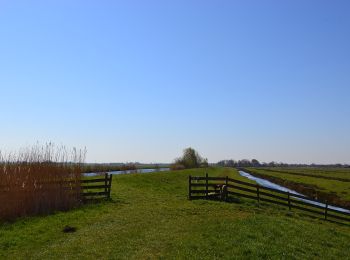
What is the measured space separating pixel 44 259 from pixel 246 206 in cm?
1566

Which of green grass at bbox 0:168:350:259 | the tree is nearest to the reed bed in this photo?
green grass at bbox 0:168:350:259

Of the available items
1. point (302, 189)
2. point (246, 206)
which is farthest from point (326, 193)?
point (246, 206)

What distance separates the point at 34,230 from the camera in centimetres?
1574

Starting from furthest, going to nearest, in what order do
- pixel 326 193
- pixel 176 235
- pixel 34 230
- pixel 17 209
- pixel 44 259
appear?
pixel 326 193, pixel 17 209, pixel 34 230, pixel 176 235, pixel 44 259

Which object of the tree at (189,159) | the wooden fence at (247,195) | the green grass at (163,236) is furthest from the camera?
the tree at (189,159)

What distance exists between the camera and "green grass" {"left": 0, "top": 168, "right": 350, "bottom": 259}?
12.1 m

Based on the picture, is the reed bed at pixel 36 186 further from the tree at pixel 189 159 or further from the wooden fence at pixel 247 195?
the tree at pixel 189 159

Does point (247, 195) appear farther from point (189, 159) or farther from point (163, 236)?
point (189, 159)

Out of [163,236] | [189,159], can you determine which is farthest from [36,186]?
[189,159]

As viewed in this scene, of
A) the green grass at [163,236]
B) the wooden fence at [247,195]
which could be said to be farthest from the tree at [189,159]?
the green grass at [163,236]

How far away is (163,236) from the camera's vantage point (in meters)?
14.3

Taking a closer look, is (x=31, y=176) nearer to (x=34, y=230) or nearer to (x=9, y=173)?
(x=9, y=173)

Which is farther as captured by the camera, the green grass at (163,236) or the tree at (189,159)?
the tree at (189,159)

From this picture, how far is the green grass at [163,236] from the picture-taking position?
12.1 m
